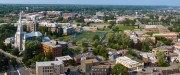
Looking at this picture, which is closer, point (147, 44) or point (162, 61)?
point (162, 61)

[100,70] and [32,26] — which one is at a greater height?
[100,70]

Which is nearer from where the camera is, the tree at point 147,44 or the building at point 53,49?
the building at point 53,49

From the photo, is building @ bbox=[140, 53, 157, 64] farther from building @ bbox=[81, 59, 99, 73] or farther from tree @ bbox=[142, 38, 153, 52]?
tree @ bbox=[142, 38, 153, 52]

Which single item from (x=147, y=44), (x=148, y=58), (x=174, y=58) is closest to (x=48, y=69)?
(x=148, y=58)

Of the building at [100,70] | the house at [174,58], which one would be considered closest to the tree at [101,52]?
the building at [100,70]

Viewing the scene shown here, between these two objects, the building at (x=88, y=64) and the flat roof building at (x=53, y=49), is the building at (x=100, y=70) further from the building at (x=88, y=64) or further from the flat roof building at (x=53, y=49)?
the flat roof building at (x=53, y=49)

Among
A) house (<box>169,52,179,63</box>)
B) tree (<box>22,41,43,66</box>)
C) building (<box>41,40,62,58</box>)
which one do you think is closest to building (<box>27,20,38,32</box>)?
tree (<box>22,41,43,66</box>)

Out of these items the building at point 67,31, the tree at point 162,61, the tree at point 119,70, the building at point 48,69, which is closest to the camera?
the building at point 48,69

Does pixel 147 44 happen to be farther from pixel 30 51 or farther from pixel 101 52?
pixel 30 51

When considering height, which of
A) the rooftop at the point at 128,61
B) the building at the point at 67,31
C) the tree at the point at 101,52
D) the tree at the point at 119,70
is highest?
the tree at the point at 119,70

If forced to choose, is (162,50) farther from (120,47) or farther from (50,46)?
(50,46)
